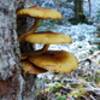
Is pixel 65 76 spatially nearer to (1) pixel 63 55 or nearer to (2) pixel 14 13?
(1) pixel 63 55

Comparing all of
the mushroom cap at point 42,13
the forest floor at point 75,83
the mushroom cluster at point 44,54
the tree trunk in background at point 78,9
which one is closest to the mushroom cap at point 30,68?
the mushroom cluster at point 44,54

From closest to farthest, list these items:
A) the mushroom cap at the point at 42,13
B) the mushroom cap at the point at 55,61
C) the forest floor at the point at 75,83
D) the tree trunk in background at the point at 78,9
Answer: the mushroom cap at the point at 42,13
the mushroom cap at the point at 55,61
the forest floor at the point at 75,83
the tree trunk in background at the point at 78,9

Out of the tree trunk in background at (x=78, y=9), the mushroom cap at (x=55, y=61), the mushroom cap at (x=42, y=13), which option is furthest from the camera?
the tree trunk in background at (x=78, y=9)

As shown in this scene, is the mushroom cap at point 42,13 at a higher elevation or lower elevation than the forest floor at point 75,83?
higher

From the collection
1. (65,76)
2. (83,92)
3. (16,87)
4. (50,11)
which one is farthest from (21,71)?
(65,76)

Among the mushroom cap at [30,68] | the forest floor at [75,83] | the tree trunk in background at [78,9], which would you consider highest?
the mushroom cap at [30,68]

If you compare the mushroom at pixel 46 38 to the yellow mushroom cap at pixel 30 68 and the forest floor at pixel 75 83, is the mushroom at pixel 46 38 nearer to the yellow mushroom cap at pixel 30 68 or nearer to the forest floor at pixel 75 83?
the yellow mushroom cap at pixel 30 68

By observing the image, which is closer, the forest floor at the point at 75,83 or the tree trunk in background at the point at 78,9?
the forest floor at the point at 75,83

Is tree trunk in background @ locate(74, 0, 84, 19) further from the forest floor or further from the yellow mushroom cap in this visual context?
the yellow mushroom cap
